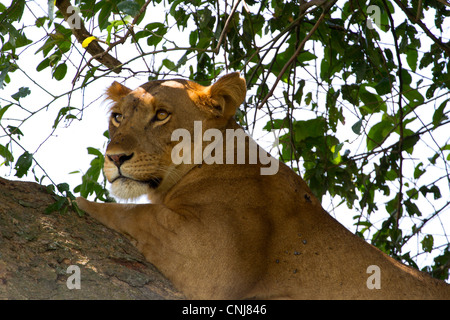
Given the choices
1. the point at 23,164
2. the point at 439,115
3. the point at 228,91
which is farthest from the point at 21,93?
the point at 439,115

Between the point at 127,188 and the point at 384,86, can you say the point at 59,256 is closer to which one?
the point at 127,188

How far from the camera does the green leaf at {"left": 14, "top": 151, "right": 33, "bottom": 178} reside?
11.9 feet

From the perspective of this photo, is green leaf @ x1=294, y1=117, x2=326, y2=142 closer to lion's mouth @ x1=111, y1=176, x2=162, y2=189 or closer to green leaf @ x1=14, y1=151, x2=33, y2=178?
lion's mouth @ x1=111, y1=176, x2=162, y2=189

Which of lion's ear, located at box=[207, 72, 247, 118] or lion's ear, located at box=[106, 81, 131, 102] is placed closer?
lion's ear, located at box=[207, 72, 247, 118]

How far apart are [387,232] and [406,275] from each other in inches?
87.3

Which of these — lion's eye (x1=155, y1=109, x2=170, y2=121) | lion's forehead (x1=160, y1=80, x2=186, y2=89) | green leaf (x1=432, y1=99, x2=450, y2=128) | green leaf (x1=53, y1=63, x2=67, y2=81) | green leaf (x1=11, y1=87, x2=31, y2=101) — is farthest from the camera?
green leaf (x1=432, y1=99, x2=450, y2=128)

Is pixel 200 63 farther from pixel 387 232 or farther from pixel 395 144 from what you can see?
pixel 387 232

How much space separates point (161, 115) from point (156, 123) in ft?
0.24

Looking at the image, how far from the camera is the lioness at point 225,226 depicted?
3.82 meters

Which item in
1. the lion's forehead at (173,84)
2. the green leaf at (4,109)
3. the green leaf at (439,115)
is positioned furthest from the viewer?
the green leaf at (439,115)

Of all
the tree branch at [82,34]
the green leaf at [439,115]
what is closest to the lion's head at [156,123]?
the tree branch at [82,34]

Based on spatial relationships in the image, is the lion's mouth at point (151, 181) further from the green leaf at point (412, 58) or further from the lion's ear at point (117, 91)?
the green leaf at point (412, 58)

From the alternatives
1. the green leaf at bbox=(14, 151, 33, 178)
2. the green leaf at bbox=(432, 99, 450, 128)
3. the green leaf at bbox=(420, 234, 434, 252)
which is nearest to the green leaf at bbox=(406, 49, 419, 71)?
the green leaf at bbox=(432, 99, 450, 128)

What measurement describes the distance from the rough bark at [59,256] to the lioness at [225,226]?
37cm
